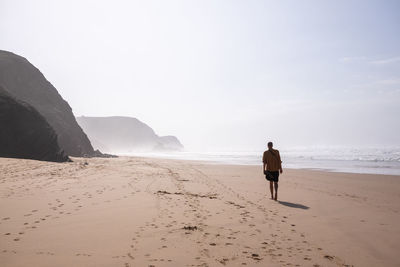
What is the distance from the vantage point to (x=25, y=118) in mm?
26172

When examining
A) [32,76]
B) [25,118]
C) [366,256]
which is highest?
[32,76]

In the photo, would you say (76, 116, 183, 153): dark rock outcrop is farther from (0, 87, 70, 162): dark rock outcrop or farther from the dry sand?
the dry sand

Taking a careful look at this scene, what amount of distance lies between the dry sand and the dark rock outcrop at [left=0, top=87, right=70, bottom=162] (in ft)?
60.0

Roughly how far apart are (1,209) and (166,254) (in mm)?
5349

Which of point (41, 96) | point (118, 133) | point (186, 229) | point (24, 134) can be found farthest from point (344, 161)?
point (118, 133)

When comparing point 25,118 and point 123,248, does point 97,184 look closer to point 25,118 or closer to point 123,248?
point 123,248

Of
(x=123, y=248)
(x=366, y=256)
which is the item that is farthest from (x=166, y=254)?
(x=366, y=256)

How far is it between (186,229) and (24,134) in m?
27.3

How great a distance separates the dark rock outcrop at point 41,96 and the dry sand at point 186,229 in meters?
34.0

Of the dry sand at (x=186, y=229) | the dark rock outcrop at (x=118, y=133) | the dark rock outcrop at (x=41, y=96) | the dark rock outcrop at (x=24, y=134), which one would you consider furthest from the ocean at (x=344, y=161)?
the dark rock outcrop at (x=118, y=133)

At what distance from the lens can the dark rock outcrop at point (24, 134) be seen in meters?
23.9

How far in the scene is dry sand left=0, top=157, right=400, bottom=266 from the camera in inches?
159

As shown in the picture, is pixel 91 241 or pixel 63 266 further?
pixel 91 241

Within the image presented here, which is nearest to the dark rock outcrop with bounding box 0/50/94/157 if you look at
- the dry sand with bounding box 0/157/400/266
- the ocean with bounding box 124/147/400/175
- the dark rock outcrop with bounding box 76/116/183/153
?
the ocean with bounding box 124/147/400/175
